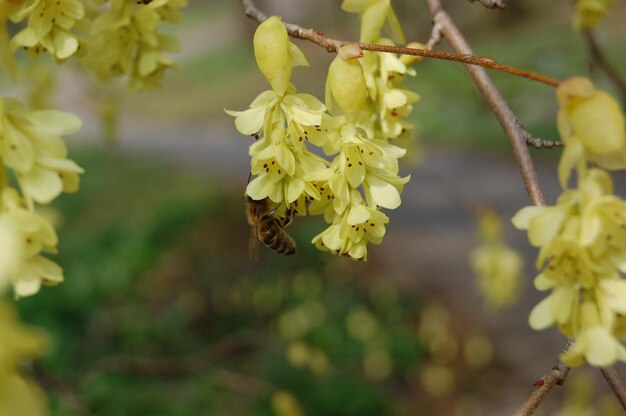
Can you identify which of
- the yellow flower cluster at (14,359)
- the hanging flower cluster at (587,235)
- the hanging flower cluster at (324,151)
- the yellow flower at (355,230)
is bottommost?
the yellow flower cluster at (14,359)

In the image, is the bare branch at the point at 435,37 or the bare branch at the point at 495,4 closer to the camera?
the bare branch at the point at 495,4

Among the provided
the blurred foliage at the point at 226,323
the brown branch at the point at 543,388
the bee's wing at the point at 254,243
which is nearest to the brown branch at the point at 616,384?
the brown branch at the point at 543,388

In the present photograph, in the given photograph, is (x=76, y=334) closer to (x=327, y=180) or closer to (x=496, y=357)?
(x=496, y=357)

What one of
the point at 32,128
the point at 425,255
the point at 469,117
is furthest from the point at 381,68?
the point at 469,117

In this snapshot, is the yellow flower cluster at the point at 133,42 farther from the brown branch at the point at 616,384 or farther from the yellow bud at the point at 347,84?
the brown branch at the point at 616,384

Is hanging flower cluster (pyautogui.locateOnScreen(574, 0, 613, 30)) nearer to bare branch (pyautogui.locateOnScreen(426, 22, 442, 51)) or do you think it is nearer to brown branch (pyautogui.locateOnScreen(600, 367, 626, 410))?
bare branch (pyautogui.locateOnScreen(426, 22, 442, 51))

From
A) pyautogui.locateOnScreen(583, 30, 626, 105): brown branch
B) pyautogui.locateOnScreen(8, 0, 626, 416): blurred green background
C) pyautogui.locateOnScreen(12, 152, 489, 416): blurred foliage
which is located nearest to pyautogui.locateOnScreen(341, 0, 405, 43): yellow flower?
pyautogui.locateOnScreen(583, 30, 626, 105): brown branch
